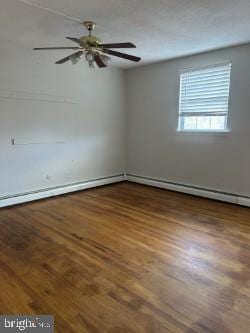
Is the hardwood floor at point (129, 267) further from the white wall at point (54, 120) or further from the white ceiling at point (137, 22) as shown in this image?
the white ceiling at point (137, 22)

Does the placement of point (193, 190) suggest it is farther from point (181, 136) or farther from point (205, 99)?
point (205, 99)

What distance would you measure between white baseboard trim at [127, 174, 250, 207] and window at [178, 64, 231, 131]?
1.17 m

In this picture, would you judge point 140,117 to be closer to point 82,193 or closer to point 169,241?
point 82,193

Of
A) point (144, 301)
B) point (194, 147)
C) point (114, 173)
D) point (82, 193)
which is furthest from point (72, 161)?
point (144, 301)

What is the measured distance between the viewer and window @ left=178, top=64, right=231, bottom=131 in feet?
14.4

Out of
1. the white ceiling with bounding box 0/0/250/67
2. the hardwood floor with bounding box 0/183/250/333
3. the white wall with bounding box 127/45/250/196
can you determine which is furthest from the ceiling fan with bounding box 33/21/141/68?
the white wall with bounding box 127/45/250/196

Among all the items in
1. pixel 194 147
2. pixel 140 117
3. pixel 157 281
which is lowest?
pixel 157 281

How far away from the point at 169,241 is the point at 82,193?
8.24 ft

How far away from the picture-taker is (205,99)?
463 centimetres

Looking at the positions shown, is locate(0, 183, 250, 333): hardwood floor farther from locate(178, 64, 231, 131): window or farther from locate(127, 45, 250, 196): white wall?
locate(178, 64, 231, 131): window

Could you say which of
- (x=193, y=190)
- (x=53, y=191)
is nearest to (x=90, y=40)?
(x=53, y=191)

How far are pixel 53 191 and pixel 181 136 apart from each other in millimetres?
2771

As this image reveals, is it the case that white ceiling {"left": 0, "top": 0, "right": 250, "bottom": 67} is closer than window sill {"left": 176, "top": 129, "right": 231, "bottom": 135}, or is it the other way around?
white ceiling {"left": 0, "top": 0, "right": 250, "bottom": 67}

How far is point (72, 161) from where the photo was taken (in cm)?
515
